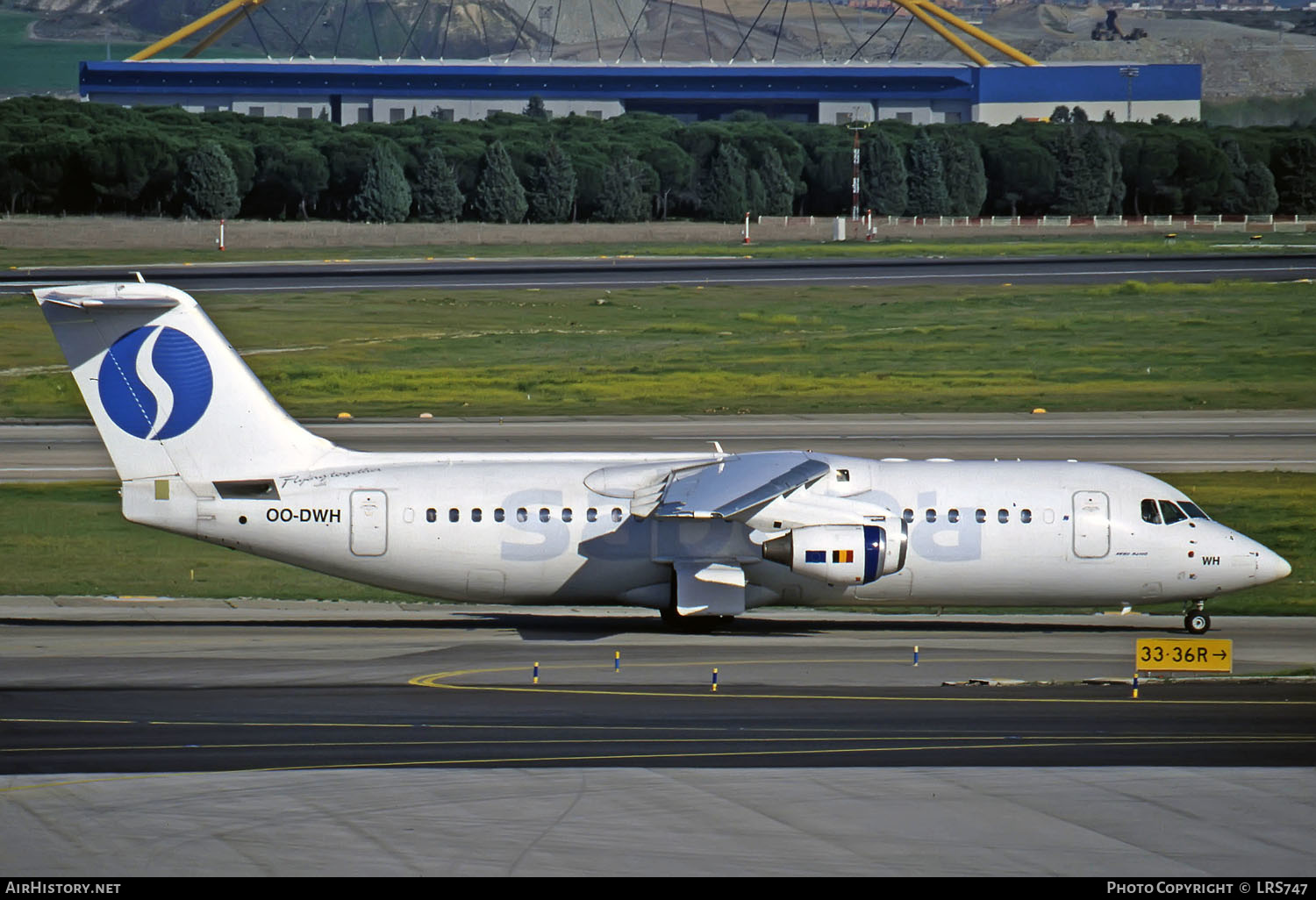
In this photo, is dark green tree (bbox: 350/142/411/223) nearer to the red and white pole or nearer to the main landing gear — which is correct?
the red and white pole

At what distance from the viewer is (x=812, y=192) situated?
154 metres

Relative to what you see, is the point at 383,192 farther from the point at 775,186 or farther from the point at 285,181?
the point at 775,186

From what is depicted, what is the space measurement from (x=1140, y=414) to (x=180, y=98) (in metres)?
153

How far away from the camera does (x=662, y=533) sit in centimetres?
3347

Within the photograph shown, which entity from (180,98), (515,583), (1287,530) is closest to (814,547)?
(515,583)

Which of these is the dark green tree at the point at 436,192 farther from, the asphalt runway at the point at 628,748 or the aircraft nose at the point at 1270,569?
the aircraft nose at the point at 1270,569

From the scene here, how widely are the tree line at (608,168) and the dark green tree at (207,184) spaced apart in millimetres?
132

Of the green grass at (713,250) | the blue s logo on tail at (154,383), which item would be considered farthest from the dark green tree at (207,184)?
the blue s logo on tail at (154,383)

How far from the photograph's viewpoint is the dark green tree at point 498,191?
137000 mm

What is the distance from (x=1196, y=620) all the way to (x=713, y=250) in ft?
307

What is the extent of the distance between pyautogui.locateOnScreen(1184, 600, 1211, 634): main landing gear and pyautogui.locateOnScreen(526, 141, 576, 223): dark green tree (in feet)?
358

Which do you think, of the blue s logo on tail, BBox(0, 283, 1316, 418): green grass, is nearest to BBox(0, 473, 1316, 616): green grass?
the blue s logo on tail

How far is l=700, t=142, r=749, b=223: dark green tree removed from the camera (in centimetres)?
14425

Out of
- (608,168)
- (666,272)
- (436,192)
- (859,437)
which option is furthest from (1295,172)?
(859,437)
